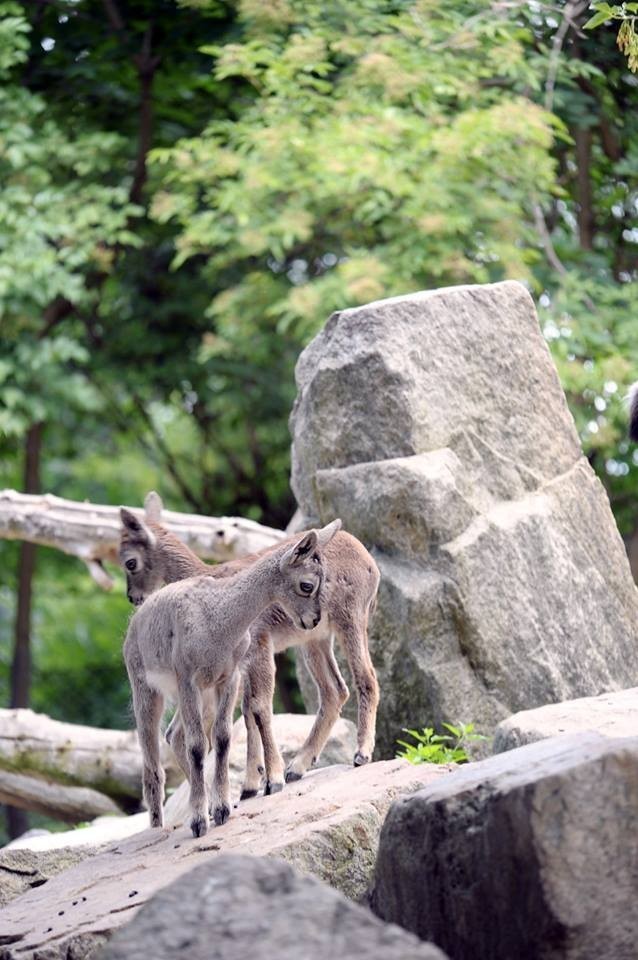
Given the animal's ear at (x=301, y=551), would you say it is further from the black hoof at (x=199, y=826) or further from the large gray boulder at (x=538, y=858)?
the large gray boulder at (x=538, y=858)

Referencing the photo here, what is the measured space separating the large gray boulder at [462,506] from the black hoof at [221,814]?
7.90ft

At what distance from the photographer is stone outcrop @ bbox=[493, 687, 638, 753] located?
666cm

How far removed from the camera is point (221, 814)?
694 centimetres

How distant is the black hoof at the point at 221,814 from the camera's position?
6938 millimetres

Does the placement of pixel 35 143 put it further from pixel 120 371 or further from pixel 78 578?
pixel 78 578

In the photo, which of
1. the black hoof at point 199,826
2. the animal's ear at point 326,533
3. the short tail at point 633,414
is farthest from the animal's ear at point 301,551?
the short tail at point 633,414

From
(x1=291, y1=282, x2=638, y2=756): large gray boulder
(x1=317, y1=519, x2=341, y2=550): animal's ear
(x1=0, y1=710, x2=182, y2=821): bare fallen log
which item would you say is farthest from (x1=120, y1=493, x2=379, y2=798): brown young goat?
A: (x1=0, y1=710, x2=182, y2=821): bare fallen log

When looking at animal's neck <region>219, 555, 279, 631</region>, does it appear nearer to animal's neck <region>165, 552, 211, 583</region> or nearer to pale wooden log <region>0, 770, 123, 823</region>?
animal's neck <region>165, 552, 211, 583</region>

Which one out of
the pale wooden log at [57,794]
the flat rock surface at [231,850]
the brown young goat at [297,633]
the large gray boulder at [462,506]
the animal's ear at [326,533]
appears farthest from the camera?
the pale wooden log at [57,794]

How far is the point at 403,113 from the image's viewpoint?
565 inches

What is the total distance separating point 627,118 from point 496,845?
505 inches

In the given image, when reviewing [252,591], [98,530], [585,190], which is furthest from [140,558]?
[585,190]

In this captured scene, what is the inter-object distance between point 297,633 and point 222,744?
1070 mm

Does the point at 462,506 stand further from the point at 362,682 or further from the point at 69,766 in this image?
the point at 69,766
